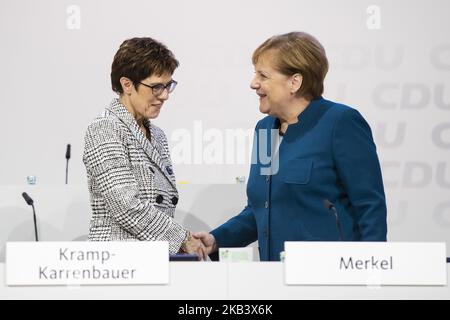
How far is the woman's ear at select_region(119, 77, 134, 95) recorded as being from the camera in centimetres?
265

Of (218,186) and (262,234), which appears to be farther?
(218,186)

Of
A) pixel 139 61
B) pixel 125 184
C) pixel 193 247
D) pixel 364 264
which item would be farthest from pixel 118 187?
pixel 364 264

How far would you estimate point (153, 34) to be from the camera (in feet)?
13.4

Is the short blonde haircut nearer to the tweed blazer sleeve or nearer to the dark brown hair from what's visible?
the dark brown hair

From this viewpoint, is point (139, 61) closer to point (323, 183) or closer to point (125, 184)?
point (125, 184)

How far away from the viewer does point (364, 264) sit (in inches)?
59.6

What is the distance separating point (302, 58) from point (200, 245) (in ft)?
2.29

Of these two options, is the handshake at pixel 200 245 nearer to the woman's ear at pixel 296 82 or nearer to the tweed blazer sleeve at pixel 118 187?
the tweed blazer sleeve at pixel 118 187

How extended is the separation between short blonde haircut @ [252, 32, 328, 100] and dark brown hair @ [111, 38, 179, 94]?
15.6 inches

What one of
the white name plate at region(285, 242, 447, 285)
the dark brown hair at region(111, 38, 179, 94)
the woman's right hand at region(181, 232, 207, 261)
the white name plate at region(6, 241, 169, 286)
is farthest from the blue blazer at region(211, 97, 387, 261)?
the white name plate at region(6, 241, 169, 286)

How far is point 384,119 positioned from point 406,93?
0.59 feet
